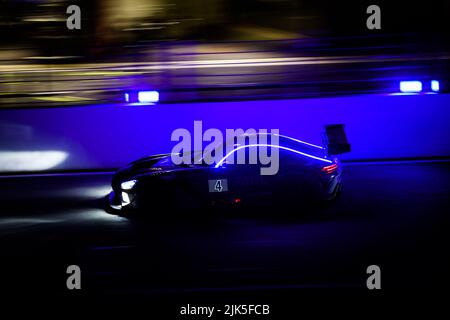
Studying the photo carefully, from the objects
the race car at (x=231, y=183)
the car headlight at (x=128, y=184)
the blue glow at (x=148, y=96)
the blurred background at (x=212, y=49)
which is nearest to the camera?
the race car at (x=231, y=183)

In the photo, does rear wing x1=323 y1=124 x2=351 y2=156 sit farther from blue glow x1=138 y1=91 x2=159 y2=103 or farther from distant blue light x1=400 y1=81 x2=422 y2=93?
blue glow x1=138 y1=91 x2=159 y2=103

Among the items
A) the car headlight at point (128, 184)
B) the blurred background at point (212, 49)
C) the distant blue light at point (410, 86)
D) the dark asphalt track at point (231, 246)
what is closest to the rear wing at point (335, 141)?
the dark asphalt track at point (231, 246)

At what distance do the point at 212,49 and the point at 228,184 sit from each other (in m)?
6.56

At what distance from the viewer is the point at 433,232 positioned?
738cm

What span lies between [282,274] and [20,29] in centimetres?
1100

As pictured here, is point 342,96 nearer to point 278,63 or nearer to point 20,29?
point 278,63

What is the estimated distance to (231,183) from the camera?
8305mm

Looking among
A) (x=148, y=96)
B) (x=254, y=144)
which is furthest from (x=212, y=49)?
(x=254, y=144)

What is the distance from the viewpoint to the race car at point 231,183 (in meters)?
8.25

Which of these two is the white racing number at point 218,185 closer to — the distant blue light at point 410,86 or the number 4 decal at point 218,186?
the number 4 decal at point 218,186

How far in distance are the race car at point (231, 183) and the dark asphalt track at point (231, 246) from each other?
0.25 meters

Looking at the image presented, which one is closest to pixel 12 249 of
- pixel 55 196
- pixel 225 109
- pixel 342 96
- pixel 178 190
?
pixel 178 190

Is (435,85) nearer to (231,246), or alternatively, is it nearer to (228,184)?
(228,184)
